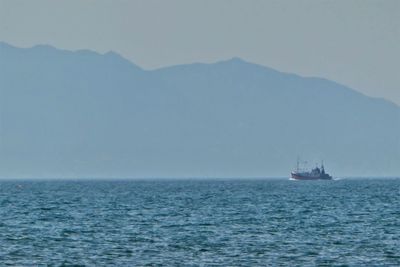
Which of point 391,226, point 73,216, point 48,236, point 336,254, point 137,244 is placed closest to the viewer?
point 336,254

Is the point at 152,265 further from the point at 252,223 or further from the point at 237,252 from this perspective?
the point at 252,223

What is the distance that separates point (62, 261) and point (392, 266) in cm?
1800

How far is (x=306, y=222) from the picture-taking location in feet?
339

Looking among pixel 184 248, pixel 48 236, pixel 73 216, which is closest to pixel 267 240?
pixel 184 248

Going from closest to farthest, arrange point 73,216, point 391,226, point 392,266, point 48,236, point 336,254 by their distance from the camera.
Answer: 1. point 392,266
2. point 336,254
3. point 48,236
4. point 391,226
5. point 73,216

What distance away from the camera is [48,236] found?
287 ft

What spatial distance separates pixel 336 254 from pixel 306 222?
29698mm

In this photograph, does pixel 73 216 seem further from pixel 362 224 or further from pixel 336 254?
pixel 336 254

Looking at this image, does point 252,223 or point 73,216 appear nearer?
point 252,223

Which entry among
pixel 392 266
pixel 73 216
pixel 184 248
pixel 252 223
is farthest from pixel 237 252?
pixel 73 216

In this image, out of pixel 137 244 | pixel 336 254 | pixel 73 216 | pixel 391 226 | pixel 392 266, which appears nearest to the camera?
pixel 392 266

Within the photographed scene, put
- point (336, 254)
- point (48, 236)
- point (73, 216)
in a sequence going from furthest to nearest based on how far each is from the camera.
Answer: point (73, 216)
point (48, 236)
point (336, 254)

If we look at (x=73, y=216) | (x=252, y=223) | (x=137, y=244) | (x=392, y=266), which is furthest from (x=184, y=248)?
(x=73, y=216)

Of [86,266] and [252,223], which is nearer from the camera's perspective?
[86,266]
